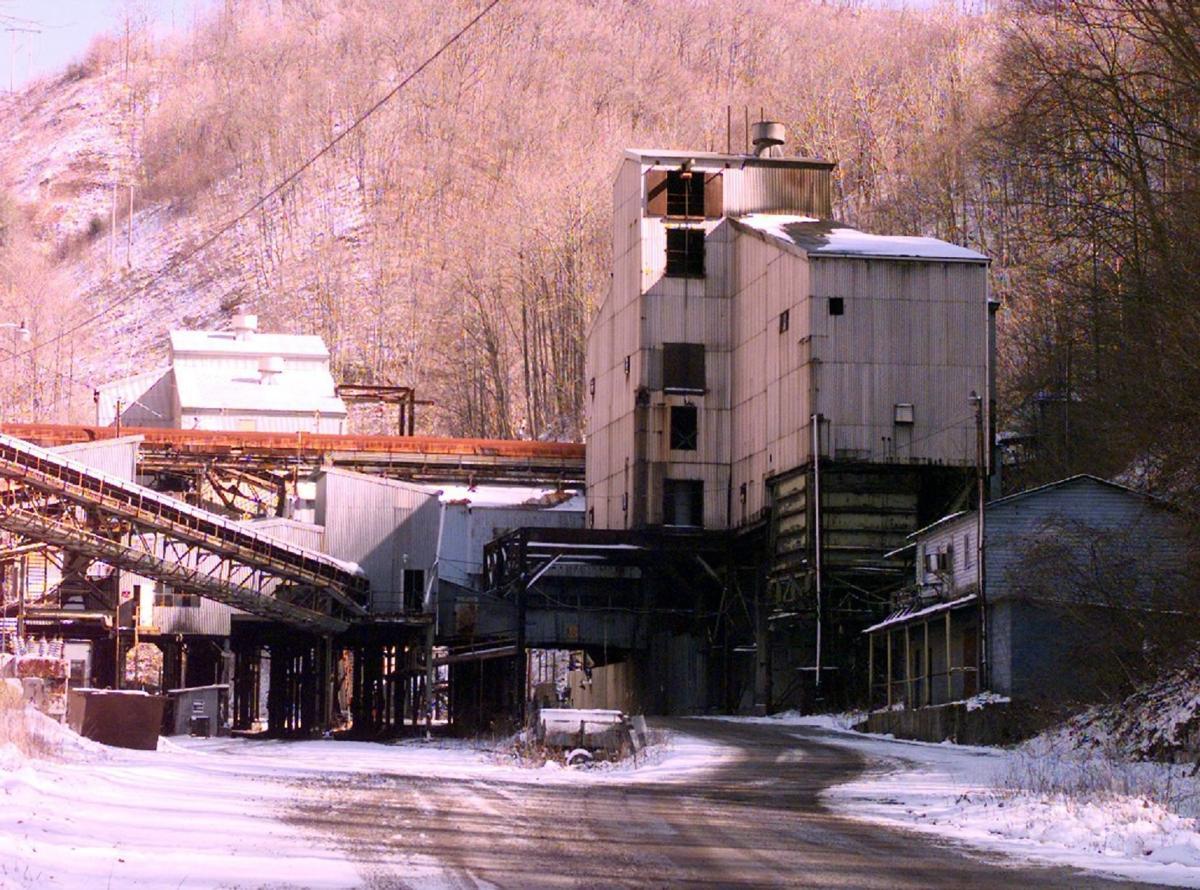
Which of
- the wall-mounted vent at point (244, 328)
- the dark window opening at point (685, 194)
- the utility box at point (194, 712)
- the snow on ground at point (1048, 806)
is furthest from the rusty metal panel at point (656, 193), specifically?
the wall-mounted vent at point (244, 328)

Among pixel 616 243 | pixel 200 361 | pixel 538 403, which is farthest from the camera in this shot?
pixel 538 403

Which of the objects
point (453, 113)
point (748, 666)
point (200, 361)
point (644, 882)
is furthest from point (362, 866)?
point (453, 113)

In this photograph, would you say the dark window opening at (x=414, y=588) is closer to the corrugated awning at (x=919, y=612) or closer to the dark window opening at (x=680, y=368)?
the dark window opening at (x=680, y=368)

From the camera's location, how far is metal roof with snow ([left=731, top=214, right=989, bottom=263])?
168 feet

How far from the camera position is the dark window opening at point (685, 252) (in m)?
58.8

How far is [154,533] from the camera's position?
52.8 metres

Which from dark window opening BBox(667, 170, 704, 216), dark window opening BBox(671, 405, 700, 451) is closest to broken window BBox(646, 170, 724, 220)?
dark window opening BBox(667, 170, 704, 216)

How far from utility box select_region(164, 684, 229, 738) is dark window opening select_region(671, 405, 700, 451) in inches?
654

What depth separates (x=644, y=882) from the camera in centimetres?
1341

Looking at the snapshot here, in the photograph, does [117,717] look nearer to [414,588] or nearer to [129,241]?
[414,588]

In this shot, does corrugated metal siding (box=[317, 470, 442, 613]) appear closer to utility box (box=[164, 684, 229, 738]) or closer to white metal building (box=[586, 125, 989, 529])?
white metal building (box=[586, 125, 989, 529])

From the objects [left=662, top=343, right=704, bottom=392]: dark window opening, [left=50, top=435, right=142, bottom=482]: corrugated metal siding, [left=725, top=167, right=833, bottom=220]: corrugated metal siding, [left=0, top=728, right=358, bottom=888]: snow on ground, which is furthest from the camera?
[left=725, top=167, right=833, bottom=220]: corrugated metal siding

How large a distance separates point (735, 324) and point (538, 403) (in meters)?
46.9

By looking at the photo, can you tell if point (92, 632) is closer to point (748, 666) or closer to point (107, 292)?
point (748, 666)
